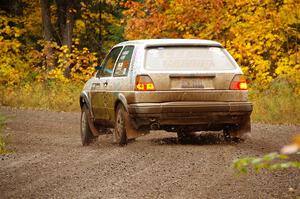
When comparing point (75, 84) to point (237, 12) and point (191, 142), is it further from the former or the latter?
point (191, 142)

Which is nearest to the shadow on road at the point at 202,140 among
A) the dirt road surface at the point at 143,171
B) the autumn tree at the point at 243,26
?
the dirt road surface at the point at 143,171

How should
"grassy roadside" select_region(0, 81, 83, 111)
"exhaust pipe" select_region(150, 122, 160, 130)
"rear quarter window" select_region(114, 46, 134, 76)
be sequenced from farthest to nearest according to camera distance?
"grassy roadside" select_region(0, 81, 83, 111) < "rear quarter window" select_region(114, 46, 134, 76) < "exhaust pipe" select_region(150, 122, 160, 130)

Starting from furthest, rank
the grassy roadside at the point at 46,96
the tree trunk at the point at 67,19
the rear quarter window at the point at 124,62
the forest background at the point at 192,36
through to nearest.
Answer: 1. the tree trunk at the point at 67,19
2. the grassy roadside at the point at 46,96
3. the forest background at the point at 192,36
4. the rear quarter window at the point at 124,62

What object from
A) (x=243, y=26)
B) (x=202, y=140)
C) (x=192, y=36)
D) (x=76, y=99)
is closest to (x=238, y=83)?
(x=202, y=140)

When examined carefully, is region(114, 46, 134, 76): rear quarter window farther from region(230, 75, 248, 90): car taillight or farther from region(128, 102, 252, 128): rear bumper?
region(230, 75, 248, 90): car taillight

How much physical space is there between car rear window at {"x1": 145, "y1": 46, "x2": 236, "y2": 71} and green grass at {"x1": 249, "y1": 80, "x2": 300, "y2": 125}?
6.01 metres

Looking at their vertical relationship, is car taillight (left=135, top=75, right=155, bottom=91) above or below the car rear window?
below

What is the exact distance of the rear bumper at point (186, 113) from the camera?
1091cm

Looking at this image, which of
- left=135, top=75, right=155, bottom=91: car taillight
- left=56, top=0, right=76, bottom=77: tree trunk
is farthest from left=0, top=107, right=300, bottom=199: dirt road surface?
left=56, top=0, right=76, bottom=77: tree trunk

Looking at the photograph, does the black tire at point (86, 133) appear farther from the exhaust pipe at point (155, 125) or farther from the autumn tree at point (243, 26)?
the autumn tree at point (243, 26)

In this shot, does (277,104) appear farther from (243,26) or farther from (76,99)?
(76,99)

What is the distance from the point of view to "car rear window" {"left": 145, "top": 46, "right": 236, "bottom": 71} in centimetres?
1123

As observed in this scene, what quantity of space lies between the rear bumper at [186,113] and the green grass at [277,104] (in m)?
6.21

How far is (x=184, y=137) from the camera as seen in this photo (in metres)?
13.3
